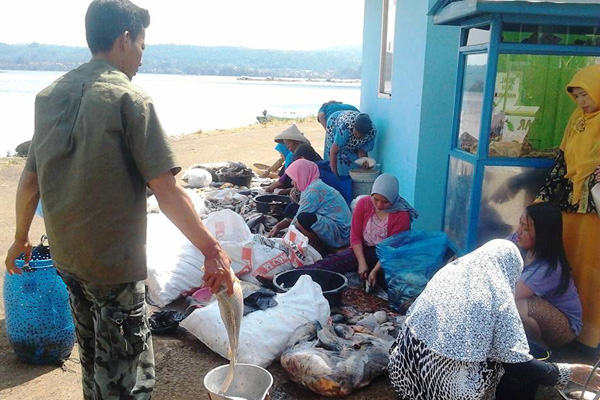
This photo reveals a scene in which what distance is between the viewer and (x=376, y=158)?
23.5 feet

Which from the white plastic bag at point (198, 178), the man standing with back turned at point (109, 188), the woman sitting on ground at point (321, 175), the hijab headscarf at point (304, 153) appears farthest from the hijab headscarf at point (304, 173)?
the man standing with back turned at point (109, 188)

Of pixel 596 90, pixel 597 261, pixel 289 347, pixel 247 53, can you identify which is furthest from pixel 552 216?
pixel 247 53

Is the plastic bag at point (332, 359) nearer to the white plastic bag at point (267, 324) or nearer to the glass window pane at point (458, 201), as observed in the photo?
the white plastic bag at point (267, 324)

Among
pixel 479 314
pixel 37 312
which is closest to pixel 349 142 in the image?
pixel 37 312

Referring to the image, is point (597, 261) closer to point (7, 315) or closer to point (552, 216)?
point (552, 216)

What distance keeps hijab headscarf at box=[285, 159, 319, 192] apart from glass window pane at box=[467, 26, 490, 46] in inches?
83.4

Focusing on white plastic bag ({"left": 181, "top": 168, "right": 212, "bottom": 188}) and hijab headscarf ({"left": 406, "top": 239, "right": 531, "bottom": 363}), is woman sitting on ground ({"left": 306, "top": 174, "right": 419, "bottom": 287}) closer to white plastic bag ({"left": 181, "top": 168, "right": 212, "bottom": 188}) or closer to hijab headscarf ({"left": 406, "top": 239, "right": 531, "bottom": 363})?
hijab headscarf ({"left": 406, "top": 239, "right": 531, "bottom": 363})

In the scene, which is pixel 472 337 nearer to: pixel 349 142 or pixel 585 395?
pixel 585 395

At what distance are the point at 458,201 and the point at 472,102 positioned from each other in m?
0.76

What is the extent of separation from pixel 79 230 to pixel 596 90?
304 centimetres

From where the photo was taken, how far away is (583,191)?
3471 mm

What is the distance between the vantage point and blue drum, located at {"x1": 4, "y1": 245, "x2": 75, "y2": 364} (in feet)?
10.9

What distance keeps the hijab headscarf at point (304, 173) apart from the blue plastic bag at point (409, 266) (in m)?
1.73

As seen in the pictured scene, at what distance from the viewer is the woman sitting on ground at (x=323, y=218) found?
5.04 m
